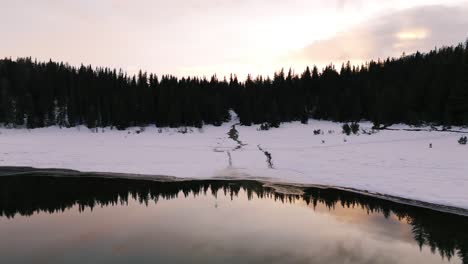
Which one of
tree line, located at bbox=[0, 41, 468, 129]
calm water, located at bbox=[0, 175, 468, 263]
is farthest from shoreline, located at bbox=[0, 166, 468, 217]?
tree line, located at bbox=[0, 41, 468, 129]

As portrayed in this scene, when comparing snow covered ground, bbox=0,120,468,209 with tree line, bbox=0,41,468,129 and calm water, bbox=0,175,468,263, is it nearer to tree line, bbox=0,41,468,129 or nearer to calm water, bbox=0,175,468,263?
calm water, bbox=0,175,468,263

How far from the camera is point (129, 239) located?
13.0 meters

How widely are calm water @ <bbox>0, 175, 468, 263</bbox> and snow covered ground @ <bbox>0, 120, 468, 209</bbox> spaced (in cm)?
297

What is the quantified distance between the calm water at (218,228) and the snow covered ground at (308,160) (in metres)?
2.97

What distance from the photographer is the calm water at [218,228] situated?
1151cm

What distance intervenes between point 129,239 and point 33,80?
70580 millimetres

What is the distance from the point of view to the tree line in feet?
190

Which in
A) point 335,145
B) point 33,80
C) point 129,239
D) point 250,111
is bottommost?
point 129,239

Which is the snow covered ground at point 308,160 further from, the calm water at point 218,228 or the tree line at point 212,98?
the tree line at point 212,98

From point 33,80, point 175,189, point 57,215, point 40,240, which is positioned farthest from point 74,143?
point 33,80

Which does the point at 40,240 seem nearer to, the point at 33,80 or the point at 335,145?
the point at 335,145

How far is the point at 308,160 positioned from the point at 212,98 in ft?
155

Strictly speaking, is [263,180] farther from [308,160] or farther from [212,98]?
[212,98]

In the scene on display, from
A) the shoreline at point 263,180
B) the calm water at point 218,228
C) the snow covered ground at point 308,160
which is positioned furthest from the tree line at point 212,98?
the calm water at point 218,228
